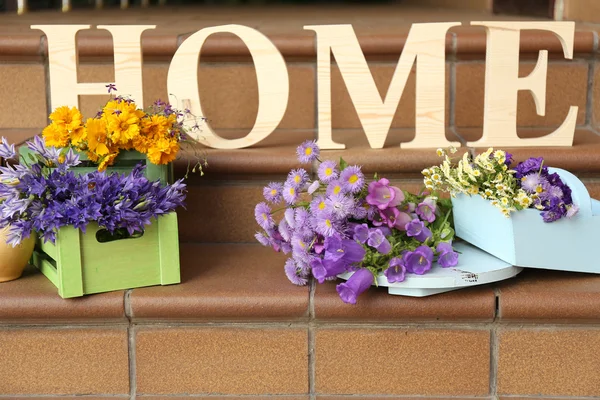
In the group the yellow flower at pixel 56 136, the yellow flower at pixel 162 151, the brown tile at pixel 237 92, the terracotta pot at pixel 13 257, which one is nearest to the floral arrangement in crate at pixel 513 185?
the yellow flower at pixel 162 151

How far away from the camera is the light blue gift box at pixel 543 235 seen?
5.02 feet

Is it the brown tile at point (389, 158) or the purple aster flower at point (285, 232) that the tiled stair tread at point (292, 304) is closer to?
the purple aster flower at point (285, 232)

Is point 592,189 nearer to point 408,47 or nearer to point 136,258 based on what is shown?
point 408,47

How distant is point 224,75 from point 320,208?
811 mm

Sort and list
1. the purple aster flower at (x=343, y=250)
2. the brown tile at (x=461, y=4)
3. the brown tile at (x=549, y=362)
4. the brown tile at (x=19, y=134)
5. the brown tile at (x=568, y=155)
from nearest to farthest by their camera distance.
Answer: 1. the purple aster flower at (x=343, y=250)
2. the brown tile at (x=549, y=362)
3. the brown tile at (x=568, y=155)
4. the brown tile at (x=19, y=134)
5. the brown tile at (x=461, y=4)

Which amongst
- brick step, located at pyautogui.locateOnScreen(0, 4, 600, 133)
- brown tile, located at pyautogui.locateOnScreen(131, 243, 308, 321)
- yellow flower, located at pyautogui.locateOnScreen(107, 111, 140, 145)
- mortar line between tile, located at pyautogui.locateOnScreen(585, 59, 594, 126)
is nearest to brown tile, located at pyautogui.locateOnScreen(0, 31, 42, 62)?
brick step, located at pyautogui.locateOnScreen(0, 4, 600, 133)

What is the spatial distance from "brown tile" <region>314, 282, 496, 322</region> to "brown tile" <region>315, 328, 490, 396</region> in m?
0.04

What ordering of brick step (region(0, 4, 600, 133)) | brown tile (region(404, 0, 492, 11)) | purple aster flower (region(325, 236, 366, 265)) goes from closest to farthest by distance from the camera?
purple aster flower (region(325, 236, 366, 265))
brick step (region(0, 4, 600, 133))
brown tile (region(404, 0, 492, 11))

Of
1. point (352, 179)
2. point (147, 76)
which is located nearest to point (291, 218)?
point (352, 179)

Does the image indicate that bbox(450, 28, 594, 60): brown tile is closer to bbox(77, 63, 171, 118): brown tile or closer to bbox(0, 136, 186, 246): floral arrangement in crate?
bbox(77, 63, 171, 118): brown tile

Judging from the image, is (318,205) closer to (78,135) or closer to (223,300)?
(223,300)

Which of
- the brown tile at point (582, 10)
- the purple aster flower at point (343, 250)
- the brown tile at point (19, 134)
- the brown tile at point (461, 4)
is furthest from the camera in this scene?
the brown tile at point (461, 4)

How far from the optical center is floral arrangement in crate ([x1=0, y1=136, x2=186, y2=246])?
147cm

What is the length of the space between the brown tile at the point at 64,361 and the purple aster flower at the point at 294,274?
360 mm
